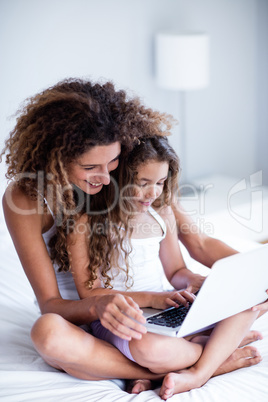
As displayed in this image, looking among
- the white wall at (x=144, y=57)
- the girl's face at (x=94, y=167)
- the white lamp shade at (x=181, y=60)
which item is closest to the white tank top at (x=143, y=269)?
the girl's face at (x=94, y=167)

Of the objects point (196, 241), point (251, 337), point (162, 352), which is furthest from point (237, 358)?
point (196, 241)

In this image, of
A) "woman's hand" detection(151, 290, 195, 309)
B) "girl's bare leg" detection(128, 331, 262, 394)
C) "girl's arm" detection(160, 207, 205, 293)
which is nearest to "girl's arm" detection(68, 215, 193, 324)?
"woman's hand" detection(151, 290, 195, 309)

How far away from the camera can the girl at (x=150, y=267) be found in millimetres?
1220

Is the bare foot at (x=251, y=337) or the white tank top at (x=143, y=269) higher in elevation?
the white tank top at (x=143, y=269)

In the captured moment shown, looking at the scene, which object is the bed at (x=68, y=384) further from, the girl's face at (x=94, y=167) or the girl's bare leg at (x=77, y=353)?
the girl's face at (x=94, y=167)

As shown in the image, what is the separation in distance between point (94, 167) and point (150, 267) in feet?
1.19

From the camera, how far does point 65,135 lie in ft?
4.18

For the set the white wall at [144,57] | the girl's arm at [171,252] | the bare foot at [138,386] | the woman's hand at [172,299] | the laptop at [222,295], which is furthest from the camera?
the white wall at [144,57]

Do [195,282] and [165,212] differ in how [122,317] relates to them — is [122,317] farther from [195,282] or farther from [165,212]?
[165,212]

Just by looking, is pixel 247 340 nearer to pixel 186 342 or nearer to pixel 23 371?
pixel 186 342

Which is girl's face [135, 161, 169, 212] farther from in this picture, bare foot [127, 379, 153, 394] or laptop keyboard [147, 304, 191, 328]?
bare foot [127, 379, 153, 394]

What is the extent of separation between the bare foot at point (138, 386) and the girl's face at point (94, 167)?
18.4 inches

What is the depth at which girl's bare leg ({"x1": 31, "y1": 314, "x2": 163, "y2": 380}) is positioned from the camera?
1170 mm

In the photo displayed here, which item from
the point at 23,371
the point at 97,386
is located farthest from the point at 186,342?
the point at 23,371
